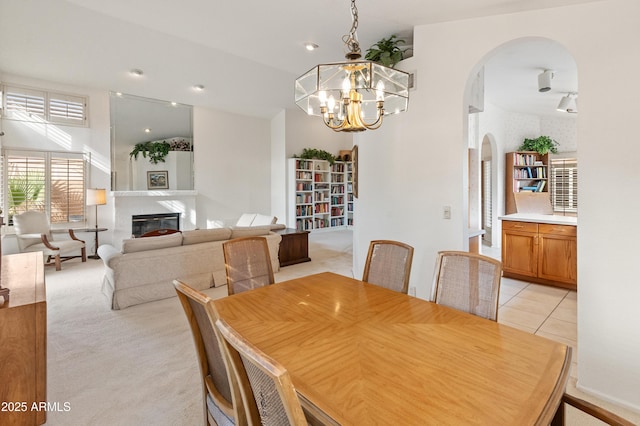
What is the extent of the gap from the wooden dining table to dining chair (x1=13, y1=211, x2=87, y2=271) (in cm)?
507

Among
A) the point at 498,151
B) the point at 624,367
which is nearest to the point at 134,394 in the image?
the point at 624,367

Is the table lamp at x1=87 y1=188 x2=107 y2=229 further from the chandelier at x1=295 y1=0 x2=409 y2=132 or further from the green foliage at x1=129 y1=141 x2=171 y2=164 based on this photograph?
the chandelier at x1=295 y1=0 x2=409 y2=132

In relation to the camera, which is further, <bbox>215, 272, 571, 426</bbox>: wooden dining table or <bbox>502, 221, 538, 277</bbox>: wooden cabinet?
<bbox>502, 221, 538, 277</bbox>: wooden cabinet

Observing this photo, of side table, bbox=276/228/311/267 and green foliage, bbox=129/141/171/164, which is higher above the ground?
green foliage, bbox=129/141/171/164

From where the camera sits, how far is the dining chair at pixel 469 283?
172 cm

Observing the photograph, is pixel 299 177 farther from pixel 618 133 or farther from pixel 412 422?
pixel 412 422

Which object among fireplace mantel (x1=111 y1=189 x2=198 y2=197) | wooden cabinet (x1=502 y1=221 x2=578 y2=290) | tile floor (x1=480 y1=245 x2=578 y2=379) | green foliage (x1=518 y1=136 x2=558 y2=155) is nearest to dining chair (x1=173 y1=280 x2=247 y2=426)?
tile floor (x1=480 y1=245 x2=578 y2=379)

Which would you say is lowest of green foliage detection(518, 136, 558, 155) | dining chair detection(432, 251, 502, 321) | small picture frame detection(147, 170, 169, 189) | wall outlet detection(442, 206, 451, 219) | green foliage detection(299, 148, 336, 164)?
dining chair detection(432, 251, 502, 321)

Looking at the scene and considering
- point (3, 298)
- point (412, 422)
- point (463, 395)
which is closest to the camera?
point (412, 422)

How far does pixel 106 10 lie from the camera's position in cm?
422

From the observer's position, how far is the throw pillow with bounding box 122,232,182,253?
12.0ft

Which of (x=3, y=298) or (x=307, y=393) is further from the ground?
(x=3, y=298)

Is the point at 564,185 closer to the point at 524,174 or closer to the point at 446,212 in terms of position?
the point at 524,174

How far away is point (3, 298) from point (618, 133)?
3.69 m
